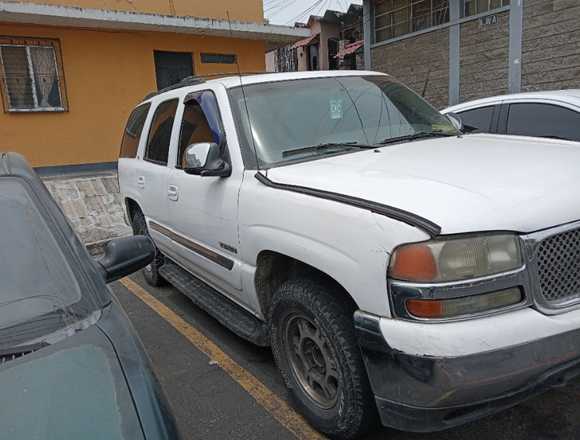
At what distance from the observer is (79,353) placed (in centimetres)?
160

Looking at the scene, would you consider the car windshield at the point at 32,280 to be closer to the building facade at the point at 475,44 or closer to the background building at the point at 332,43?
the building facade at the point at 475,44

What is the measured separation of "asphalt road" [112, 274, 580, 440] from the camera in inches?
102

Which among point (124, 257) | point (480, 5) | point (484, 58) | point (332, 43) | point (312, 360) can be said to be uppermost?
point (332, 43)

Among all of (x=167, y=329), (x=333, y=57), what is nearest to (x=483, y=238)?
(x=167, y=329)

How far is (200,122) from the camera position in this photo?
3666mm

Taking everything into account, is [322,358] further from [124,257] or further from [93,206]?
[93,206]

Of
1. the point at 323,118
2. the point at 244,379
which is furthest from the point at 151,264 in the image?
the point at 323,118

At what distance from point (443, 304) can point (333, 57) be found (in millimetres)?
20382

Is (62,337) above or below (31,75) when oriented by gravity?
below

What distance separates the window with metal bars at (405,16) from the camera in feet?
42.4

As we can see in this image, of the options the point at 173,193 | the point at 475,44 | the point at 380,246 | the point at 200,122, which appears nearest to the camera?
the point at 380,246

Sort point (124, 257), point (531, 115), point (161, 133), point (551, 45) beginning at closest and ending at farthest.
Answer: point (124, 257) < point (161, 133) < point (531, 115) < point (551, 45)

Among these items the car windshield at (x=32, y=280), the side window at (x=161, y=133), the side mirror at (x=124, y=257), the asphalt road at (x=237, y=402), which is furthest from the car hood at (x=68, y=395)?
the side window at (x=161, y=133)

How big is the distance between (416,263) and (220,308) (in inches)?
79.0
